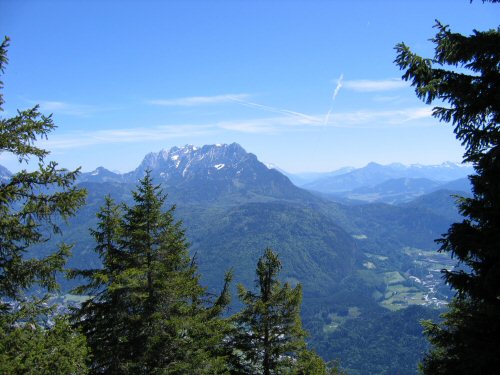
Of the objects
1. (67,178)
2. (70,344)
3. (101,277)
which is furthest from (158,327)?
(67,178)

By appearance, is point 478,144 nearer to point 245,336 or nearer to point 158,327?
point 158,327

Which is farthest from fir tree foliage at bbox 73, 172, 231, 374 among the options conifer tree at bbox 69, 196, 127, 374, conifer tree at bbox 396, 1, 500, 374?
conifer tree at bbox 396, 1, 500, 374

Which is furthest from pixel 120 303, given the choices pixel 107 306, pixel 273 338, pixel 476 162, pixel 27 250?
pixel 476 162

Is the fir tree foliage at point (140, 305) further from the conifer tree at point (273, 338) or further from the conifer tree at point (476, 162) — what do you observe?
the conifer tree at point (476, 162)

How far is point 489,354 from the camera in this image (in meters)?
9.27

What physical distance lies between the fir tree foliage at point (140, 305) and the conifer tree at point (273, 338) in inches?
91.9

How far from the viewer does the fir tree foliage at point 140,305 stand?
1473 centimetres

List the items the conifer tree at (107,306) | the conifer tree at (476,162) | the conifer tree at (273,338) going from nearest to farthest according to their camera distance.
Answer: the conifer tree at (476,162)
the conifer tree at (107,306)
the conifer tree at (273,338)

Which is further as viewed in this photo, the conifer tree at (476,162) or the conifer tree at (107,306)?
the conifer tree at (107,306)

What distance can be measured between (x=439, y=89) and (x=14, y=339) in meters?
13.4

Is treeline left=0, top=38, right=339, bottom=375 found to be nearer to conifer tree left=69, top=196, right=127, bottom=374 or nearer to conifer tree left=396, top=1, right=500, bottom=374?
conifer tree left=69, top=196, right=127, bottom=374

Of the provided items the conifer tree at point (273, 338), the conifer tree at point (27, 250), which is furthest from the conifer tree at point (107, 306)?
the conifer tree at point (273, 338)

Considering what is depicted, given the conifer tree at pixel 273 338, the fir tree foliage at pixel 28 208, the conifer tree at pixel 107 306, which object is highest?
the fir tree foliage at pixel 28 208

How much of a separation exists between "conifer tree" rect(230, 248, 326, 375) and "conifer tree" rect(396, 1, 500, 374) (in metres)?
9.66
